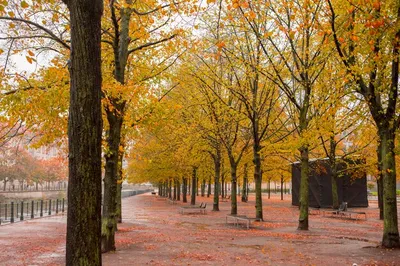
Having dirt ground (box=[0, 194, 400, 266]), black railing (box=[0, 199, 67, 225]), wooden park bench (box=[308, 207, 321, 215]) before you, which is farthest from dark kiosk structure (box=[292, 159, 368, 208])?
black railing (box=[0, 199, 67, 225])

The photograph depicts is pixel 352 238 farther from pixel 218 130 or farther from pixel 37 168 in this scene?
pixel 37 168

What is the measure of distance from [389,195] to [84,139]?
10522 millimetres

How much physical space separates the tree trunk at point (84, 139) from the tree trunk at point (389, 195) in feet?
33.1

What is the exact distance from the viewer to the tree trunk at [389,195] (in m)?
11.4

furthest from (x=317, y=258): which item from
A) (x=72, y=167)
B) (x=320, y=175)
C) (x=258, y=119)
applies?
(x=320, y=175)

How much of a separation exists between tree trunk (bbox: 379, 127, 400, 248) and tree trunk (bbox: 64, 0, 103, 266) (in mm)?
10091

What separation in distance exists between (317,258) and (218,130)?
13.5 m

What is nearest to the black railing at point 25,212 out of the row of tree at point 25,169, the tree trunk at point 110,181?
the tree trunk at point 110,181

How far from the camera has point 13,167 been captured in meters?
64.7

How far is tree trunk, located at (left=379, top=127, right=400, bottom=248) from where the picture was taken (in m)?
11.4

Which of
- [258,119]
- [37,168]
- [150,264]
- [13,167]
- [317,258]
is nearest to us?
[150,264]

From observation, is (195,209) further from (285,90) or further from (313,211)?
(285,90)

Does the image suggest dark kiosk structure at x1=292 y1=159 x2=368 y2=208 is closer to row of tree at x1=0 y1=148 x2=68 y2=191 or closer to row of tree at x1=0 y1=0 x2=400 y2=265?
row of tree at x1=0 y1=0 x2=400 y2=265

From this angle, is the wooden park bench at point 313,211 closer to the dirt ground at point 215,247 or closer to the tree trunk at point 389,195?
the dirt ground at point 215,247
